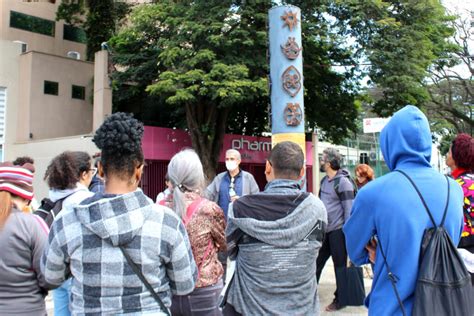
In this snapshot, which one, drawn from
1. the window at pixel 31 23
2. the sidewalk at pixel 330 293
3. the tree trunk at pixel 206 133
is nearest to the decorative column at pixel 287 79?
the sidewalk at pixel 330 293

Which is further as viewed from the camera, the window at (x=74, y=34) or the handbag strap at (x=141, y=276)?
the window at (x=74, y=34)

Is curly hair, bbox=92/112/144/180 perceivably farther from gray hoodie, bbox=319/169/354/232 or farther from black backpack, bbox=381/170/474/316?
gray hoodie, bbox=319/169/354/232

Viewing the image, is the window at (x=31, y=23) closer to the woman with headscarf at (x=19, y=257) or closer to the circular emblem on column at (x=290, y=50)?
the circular emblem on column at (x=290, y=50)

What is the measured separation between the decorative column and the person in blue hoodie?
6.38m

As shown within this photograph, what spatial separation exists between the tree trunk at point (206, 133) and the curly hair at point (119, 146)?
13660 millimetres

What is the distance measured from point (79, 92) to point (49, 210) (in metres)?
18.0

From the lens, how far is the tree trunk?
631 inches

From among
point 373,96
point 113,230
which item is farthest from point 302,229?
point 373,96

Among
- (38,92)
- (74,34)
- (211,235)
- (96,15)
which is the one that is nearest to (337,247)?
(211,235)

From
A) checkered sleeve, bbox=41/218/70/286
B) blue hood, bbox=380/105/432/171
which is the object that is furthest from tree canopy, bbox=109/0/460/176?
checkered sleeve, bbox=41/218/70/286

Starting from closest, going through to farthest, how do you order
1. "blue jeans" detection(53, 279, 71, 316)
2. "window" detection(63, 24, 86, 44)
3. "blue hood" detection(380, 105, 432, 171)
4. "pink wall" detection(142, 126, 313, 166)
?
"blue hood" detection(380, 105, 432, 171) → "blue jeans" detection(53, 279, 71, 316) → "pink wall" detection(142, 126, 313, 166) → "window" detection(63, 24, 86, 44)

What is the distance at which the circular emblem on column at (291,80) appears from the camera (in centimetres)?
880

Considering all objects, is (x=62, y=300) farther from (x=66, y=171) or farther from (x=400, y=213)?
(x=400, y=213)

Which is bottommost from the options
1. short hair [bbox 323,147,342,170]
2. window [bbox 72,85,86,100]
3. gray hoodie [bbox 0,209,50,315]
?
gray hoodie [bbox 0,209,50,315]
